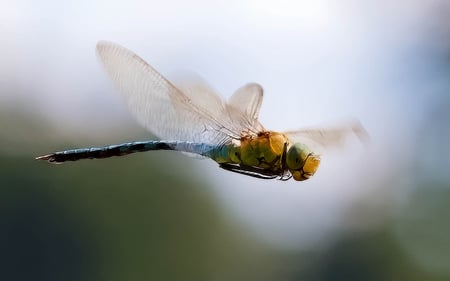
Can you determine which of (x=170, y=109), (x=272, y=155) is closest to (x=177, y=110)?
(x=170, y=109)

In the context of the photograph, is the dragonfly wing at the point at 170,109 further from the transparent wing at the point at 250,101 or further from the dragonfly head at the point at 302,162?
the dragonfly head at the point at 302,162

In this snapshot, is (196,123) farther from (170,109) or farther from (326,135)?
(326,135)

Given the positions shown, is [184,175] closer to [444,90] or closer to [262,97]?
[444,90]

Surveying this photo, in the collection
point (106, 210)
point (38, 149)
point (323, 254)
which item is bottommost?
point (323, 254)

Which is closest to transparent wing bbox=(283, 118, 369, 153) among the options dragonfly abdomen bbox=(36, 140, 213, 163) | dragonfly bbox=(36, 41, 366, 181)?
dragonfly bbox=(36, 41, 366, 181)

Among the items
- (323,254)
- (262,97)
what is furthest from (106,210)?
(262,97)

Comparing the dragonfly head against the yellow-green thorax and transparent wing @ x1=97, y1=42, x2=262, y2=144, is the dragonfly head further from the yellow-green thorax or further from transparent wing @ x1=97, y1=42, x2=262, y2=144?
transparent wing @ x1=97, y1=42, x2=262, y2=144
